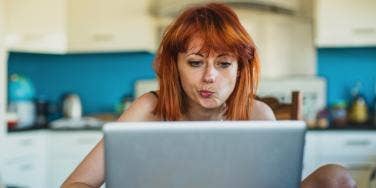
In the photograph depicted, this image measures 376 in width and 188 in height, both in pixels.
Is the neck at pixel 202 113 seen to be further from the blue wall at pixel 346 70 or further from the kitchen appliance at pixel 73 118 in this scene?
the blue wall at pixel 346 70

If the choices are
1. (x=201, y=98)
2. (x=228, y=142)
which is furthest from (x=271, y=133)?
(x=201, y=98)

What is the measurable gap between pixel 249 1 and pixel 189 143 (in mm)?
2826

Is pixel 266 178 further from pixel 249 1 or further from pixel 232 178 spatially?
pixel 249 1

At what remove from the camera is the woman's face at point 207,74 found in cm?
118

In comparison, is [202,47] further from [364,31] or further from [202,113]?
[364,31]

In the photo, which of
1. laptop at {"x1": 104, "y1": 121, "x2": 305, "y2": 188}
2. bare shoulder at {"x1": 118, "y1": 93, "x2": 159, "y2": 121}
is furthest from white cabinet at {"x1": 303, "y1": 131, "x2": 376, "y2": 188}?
laptop at {"x1": 104, "y1": 121, "x2": 305, "y2": 188}

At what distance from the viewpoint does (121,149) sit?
0.79m

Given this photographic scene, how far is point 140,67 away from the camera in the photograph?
3936 mm

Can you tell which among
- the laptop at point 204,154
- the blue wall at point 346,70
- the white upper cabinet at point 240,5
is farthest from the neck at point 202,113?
the blue wall at point 346,70

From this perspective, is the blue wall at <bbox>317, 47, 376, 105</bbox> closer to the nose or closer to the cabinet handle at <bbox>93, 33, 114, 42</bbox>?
the cabinet handle at <bbox>93, 33, 114, 42</bbox>

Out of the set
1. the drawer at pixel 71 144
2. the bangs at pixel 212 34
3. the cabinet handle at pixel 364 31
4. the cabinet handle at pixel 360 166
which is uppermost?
the bangs at pixel 212 34

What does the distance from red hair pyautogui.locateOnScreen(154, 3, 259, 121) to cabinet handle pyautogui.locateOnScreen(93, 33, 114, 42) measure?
2408 mm

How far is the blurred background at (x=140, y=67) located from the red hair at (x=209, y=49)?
2.11 m

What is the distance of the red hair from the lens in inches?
46.3
